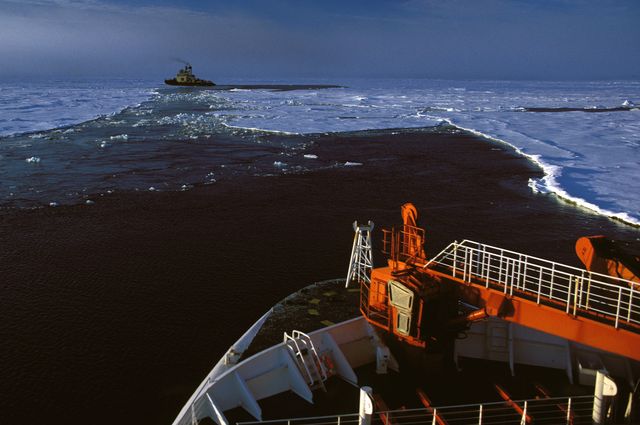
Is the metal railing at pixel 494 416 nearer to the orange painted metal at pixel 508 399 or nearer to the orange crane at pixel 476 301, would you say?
the orange painted metal at pixel 508 399

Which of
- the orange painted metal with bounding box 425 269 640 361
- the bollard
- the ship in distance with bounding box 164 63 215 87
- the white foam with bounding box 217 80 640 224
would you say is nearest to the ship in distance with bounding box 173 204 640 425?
the orange painted metal with bounding box 425 269 640 361

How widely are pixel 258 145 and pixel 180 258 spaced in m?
23.6

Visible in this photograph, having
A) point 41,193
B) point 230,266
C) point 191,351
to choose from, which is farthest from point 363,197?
point 41,193

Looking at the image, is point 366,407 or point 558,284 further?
point 558,284

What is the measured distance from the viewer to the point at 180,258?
1725 cm

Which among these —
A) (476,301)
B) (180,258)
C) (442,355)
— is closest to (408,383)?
(442,355)

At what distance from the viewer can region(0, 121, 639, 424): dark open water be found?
1109 cm

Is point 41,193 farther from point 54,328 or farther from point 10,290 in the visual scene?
point 54,328

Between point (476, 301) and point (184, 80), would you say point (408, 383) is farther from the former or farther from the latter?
point (184, 80)

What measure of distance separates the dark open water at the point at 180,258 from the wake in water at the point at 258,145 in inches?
82.4

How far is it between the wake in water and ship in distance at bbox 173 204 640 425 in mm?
13451

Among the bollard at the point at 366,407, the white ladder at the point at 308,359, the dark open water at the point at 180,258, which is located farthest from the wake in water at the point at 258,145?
the bollard at the point at 366,407

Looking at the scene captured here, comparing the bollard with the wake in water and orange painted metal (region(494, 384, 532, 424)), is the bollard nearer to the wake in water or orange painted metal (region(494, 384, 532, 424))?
orange painted metal (region(494, 384, 532, 424))

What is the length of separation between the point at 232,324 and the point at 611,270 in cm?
886
